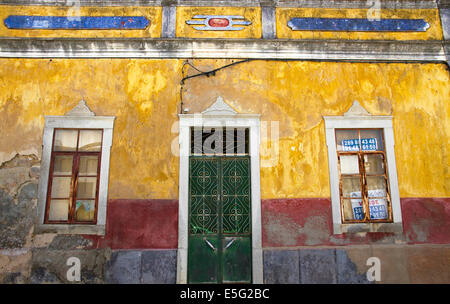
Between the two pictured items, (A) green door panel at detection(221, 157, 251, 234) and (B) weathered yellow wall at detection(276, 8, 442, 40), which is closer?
(A) green door panel at detection(221, 157, 251, 234)

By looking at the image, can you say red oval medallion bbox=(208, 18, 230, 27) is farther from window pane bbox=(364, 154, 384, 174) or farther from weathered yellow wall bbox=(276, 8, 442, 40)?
window pane bbox=(364, 154, 384, 174)

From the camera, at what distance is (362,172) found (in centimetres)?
604

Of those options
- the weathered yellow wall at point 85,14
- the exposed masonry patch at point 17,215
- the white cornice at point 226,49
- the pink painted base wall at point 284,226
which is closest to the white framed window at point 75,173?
the exposed masonry patch at point 17,215

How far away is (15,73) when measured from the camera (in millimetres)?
6121

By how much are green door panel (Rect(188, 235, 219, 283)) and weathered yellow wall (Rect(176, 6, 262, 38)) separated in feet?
12.7

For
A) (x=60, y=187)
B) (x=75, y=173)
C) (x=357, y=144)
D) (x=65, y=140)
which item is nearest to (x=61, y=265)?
(x=60, y=187)

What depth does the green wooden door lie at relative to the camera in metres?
5.62

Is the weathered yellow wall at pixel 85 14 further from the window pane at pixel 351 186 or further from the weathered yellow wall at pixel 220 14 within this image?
the window pane at pixel 351 186

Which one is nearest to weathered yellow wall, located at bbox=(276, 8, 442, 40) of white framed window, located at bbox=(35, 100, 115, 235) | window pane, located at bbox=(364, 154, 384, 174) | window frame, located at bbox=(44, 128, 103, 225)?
window pane, located at bbox=(364, 154, 384, 174)

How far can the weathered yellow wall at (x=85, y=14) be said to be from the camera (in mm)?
6281

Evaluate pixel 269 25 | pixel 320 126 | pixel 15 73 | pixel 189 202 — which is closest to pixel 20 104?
pixel 15 73

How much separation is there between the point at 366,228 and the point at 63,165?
5576 mm
